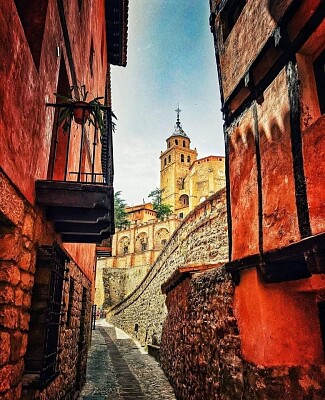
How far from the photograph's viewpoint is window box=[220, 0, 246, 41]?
5.12 m

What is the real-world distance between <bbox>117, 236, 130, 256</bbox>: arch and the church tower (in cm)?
1570

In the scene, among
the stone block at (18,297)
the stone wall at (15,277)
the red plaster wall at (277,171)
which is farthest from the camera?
the red plaster wall at (277,171)

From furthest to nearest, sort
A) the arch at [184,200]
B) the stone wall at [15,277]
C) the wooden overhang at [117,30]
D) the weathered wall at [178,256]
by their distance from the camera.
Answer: the arch at [184,200]
the weathered wall at [178,256]
the wooden overhang at [117,30]
the stone wall at [15,277]

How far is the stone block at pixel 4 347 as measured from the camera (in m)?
2.61

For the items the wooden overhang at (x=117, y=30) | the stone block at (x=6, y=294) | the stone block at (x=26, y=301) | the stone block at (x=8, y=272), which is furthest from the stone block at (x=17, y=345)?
the wooden overhang at (x=117, y=30)

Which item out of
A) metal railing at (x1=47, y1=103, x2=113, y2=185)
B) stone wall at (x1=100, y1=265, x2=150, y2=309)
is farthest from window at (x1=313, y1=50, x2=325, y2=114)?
stone wall at (x1=100, y1=265, x2=150, y2=309)

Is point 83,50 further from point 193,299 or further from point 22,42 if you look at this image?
point 193,299

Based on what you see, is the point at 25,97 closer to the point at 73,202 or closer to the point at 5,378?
the point at 73,202

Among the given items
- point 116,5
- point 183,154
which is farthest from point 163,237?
point 116,5

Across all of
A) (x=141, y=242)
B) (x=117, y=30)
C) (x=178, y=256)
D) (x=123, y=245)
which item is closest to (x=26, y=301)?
(x=117, y=30)

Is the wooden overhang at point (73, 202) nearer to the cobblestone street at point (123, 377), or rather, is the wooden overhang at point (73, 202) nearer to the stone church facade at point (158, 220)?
the cobblestone street at point (123, 377)

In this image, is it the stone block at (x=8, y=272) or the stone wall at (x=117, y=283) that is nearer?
the stone block at (x=8, y=272)

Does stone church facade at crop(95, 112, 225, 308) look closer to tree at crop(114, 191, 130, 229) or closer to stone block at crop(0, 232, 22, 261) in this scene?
tree at crop(114, 191, 130, 229)

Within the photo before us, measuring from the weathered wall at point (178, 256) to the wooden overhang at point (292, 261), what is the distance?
4.29m
